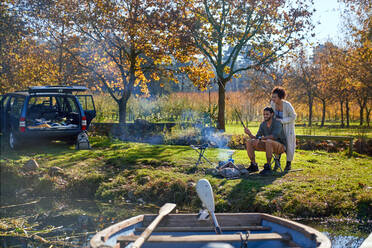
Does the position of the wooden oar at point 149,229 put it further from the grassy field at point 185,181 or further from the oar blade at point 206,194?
the grassy field at point 185,181

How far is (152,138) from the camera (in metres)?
14.7

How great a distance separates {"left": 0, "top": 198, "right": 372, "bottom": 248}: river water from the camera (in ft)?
21.2

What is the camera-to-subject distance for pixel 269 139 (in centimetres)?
842

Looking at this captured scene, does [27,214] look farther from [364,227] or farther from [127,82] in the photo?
[127,82]

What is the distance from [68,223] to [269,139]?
4139 mm

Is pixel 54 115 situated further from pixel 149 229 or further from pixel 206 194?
pixel 149 229

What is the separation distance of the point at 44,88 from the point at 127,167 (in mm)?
3451

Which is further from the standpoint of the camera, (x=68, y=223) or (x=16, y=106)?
(x=16, y=106)

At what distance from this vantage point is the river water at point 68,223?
6.47m

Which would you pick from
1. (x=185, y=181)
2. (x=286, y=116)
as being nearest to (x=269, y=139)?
(x=286, y=116)

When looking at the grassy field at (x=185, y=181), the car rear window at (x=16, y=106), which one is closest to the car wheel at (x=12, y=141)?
the grassy field at (x=185, y=181)

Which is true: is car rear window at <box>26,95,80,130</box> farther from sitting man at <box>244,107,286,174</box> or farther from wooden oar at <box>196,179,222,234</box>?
wooden oar at <box>196,179,222,234</box>

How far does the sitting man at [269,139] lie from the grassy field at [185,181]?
0.45 meters

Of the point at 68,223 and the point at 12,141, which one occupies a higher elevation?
the point at 12,141
